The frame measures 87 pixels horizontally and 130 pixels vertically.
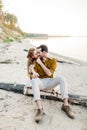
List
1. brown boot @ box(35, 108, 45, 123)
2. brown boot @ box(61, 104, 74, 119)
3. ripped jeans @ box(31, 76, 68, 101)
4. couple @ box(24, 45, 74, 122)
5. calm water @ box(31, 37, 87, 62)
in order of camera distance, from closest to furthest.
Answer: brown boot @ box(35, 108, 45, 123)
brown boot @ box(61, 104, 74, 119)
ripped jeans @ box(31, 76, 68, 101)
couple @ box(24, 45, 74, 122)
calm water @ box(31, 37, 87, 62)

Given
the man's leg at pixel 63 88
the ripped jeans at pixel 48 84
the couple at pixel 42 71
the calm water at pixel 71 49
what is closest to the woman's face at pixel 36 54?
the couple at pixel 42 71

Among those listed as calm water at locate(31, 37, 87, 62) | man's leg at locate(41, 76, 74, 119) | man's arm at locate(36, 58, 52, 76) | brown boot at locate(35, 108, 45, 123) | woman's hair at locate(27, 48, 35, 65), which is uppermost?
woman's hair at locate(27, 48, 35, 65)

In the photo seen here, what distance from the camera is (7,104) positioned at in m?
6.35

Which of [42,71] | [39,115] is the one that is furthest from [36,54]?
[39,115]

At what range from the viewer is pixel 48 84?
6.34m

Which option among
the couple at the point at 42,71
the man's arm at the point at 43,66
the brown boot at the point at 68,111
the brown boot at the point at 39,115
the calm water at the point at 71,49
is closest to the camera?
the brown boot at the point at 39,115

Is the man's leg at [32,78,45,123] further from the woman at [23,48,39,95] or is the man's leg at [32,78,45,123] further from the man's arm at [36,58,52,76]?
the man's arm at [36,58,52,76]

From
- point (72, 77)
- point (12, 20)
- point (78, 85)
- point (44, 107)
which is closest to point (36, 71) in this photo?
point (44, 107)

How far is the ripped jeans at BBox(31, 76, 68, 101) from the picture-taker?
233 inches

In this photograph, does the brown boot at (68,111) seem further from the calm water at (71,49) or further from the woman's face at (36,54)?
the calm water at (71,49)

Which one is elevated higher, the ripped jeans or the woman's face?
the woman's face

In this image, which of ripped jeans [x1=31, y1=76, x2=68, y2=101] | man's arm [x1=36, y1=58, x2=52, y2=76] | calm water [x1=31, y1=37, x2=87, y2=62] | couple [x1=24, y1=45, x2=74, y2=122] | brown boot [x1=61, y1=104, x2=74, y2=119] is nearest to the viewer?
brown boot [x1=61, y1=104, x2=74, y2=119]

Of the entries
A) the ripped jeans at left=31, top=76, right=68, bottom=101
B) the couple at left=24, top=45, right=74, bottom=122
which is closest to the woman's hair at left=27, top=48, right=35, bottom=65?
the couple at left=24, top=45, right=74, bottom=122

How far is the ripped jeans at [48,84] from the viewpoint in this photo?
19.4 ft
